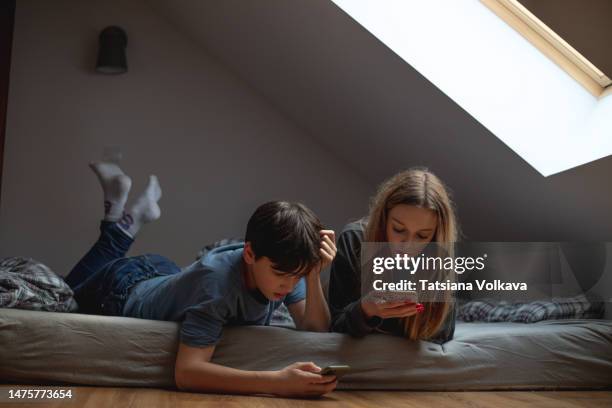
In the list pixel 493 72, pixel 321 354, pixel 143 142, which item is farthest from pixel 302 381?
pixel 143 142

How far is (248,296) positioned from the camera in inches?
77.2

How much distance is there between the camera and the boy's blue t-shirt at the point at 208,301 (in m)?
1.87

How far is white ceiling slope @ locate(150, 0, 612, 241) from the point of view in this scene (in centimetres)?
265

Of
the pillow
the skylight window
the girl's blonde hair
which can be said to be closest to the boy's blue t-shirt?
the girl's blonde hair

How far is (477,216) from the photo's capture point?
3.37 m

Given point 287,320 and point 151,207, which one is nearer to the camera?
point 287,320

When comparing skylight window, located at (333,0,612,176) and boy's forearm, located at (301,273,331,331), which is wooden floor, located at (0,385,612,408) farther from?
skylight window, located at (333,0,612,176)

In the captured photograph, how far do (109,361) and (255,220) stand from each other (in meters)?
0.50

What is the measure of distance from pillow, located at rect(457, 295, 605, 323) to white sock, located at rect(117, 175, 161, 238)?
1.22 meters

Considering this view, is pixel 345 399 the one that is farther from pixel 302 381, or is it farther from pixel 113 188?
pixel 113 188

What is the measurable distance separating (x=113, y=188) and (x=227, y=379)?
1.34 m

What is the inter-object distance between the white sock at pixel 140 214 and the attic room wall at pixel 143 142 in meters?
1.05

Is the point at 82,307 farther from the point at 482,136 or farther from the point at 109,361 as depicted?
the point at 482,136

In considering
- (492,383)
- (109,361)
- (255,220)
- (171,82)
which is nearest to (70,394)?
(109,361)
